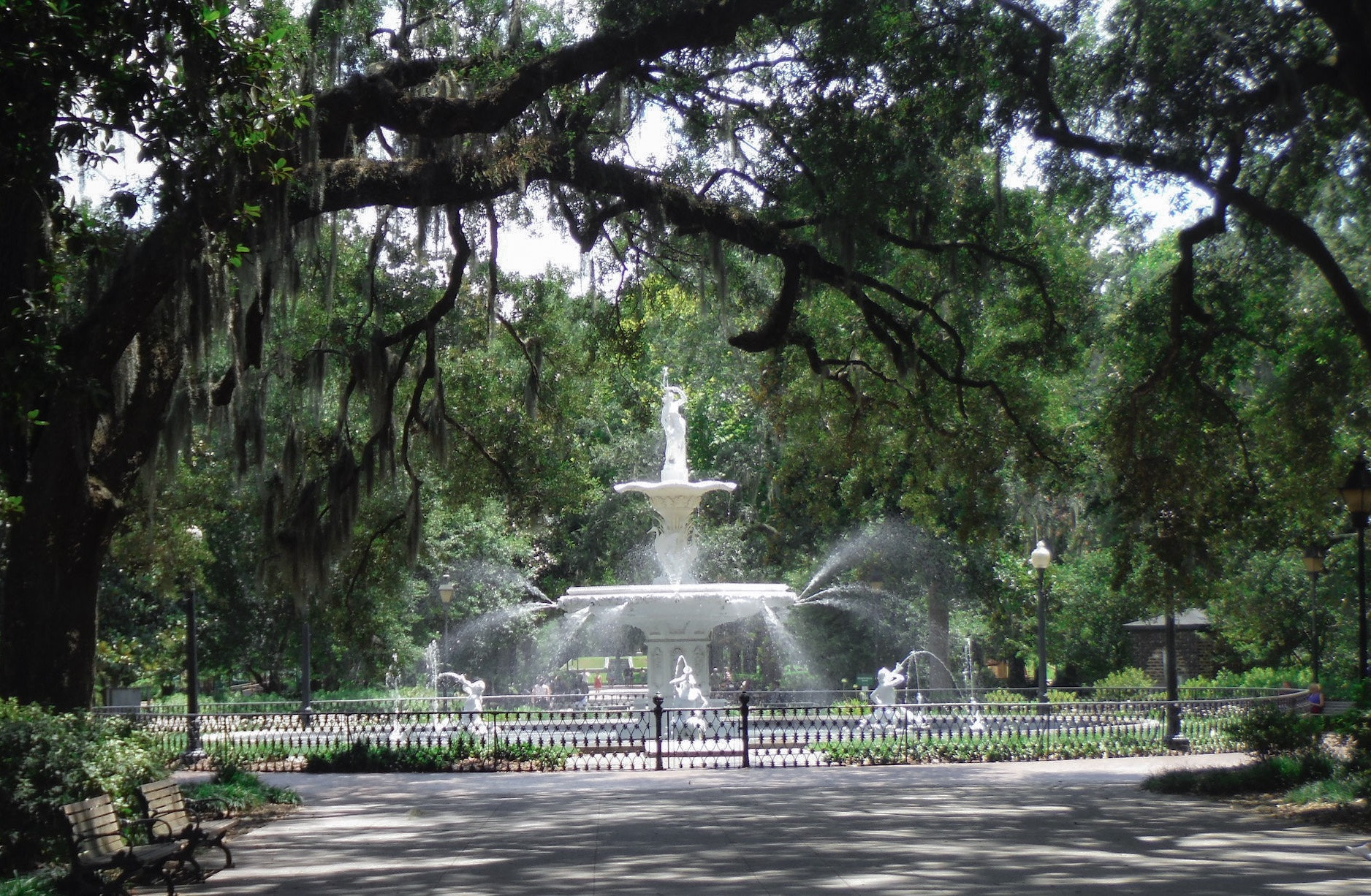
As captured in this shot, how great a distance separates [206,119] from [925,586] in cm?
2755

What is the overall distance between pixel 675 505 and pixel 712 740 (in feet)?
14.1

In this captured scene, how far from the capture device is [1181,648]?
41.7 m

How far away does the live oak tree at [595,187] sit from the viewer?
9477 millimetres

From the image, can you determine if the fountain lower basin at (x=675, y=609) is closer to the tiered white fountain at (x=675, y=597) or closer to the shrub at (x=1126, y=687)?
the tiered white fountain at (x=675, y=597)

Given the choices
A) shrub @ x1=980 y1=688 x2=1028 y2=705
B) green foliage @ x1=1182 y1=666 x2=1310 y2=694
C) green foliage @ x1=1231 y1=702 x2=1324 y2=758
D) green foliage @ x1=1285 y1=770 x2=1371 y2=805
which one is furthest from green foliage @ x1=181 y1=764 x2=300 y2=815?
green foliage @ x1=1182 y1=666 x2=1310 y2=694

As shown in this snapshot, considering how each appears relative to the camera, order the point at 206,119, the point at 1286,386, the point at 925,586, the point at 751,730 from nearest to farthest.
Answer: the point at 206,119
the point at 1286,386
the point at 751,730
the point at 925,586

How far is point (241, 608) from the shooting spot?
32.0 metres

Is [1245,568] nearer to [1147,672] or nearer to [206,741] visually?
[1147,672]

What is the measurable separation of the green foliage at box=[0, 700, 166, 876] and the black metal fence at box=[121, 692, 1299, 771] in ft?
25.7

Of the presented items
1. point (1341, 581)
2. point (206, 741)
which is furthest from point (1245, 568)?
point (206, 741)

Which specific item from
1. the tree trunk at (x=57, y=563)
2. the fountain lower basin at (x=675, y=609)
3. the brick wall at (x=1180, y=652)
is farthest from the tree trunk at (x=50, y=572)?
the brick wall at (x=1180, y=652)

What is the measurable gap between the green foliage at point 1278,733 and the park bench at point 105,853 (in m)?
12.0

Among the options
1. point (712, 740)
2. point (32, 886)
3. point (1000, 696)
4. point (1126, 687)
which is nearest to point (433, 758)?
point (712, 740)

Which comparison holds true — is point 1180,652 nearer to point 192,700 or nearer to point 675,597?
point 675,597
